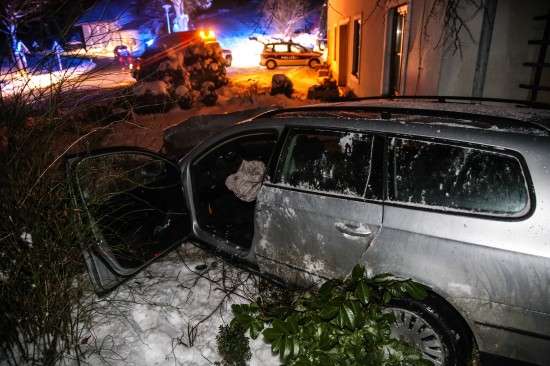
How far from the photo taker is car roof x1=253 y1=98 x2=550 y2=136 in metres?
2.02

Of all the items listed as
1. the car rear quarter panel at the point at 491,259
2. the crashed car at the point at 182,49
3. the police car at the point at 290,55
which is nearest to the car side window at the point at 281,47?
the police car at the point at 290,55

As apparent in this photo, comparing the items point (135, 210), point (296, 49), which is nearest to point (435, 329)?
point (135, 210)

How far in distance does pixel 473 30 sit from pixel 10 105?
17.4 ft

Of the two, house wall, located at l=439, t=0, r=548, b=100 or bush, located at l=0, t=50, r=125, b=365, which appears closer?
bush, located at l=0, t=50, r=125, b=365

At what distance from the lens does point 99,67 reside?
2375mm

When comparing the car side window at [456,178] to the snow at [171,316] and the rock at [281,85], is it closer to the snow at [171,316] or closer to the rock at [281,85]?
the snow at [171,316]

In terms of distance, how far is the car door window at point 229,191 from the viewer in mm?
3770

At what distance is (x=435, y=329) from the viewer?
2.15 metres

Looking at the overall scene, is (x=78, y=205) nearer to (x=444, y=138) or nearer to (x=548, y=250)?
(x=444, y=138)

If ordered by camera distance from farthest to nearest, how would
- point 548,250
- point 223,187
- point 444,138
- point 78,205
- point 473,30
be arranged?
1. point 473,30
2. point 223,187
3. point 78,205
4. point 444,138
5. point 548,250

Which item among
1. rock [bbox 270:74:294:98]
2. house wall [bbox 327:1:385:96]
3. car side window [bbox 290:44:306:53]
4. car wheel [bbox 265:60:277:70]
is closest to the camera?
house wall [bbox 327:1:385:96]

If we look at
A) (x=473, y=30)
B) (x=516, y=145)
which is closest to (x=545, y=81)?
(x=473, y=30)

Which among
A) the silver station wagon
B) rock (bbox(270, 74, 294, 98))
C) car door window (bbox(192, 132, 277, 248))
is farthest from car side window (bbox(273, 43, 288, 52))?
the silver station wagon

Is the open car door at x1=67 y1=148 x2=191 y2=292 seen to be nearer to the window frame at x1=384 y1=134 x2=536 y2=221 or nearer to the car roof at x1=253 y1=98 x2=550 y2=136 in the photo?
the car roof at x1=253 y1=98 x2=550 y2=136
